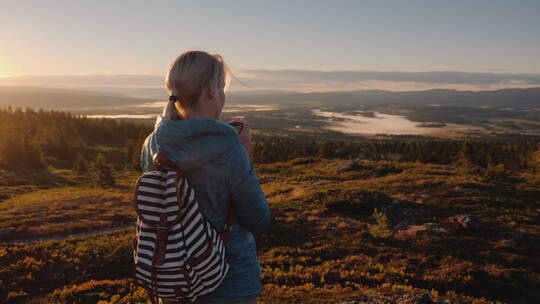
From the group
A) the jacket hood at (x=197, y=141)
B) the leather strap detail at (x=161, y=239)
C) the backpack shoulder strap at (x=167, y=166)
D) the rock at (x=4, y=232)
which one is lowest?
the rock at (x=4, y=232)

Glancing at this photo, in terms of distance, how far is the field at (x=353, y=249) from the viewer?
9.19 m

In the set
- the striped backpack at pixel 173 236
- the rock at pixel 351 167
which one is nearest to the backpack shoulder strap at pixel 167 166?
the striped backpack at pixel 173 236

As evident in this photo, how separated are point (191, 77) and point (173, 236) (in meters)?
1.16

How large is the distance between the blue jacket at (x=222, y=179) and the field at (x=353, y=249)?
17.4 feet

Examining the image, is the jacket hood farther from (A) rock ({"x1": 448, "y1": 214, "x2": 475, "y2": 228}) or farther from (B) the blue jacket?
(A) rock ({"x1": 448, "y1": 214, "x2": 475, "y2": 228})

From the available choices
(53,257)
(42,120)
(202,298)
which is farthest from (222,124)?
(42,120)

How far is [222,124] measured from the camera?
219cm

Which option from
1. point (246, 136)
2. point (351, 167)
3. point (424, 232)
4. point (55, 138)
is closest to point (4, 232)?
point (246, 136)

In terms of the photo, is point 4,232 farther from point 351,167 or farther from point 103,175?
point 351,167

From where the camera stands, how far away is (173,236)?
2.23 meters

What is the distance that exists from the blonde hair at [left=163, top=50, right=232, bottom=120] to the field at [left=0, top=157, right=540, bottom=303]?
620cm

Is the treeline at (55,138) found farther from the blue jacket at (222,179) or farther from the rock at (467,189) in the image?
the blue jacket at (222,179)

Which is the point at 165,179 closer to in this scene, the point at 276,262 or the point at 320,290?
the point at 320,290

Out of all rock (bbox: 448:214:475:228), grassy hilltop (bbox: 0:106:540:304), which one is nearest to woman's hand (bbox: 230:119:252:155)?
grassy hilltop (bbox: 0:106:540:304)
